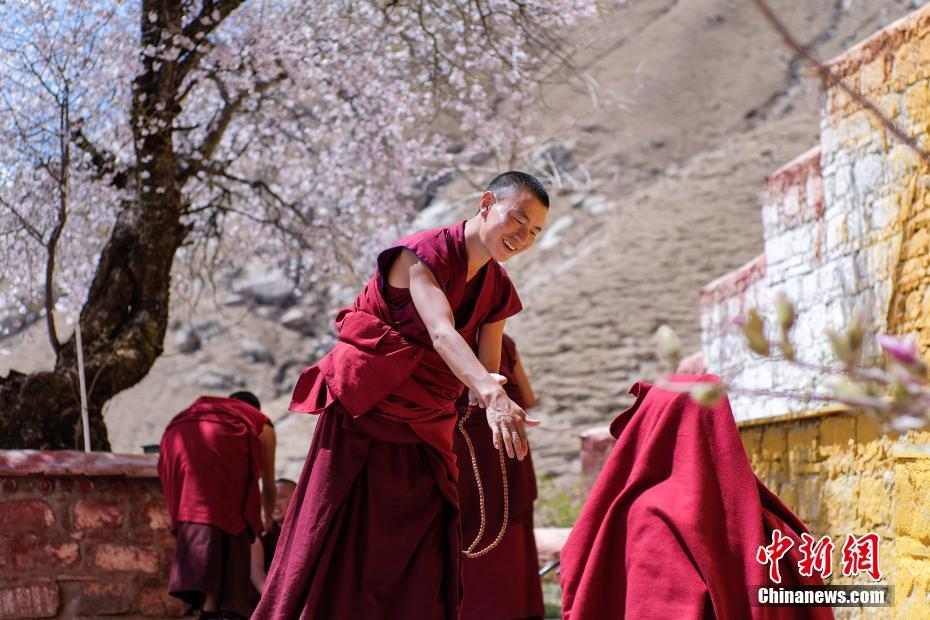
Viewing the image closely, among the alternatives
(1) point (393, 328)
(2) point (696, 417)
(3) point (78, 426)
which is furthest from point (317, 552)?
(3) point (78, 426)

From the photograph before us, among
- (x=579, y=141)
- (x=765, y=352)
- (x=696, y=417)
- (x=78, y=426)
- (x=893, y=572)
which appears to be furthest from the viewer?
(x=579, y=141)

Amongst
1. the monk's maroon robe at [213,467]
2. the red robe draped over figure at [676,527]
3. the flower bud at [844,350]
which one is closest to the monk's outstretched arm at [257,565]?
the monk's maroon robe at [213,467]

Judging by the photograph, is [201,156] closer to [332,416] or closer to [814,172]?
[814,172]

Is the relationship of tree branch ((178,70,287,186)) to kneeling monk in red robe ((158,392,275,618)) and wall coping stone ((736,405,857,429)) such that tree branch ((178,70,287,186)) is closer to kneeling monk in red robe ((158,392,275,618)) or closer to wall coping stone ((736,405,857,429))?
kneeling monk in red robe ((158,392,275,618))

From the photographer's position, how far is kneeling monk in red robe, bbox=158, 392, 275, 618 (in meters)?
5.45

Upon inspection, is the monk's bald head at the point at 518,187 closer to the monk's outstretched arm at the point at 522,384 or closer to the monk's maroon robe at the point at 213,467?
the monk's outstretched arm at the point at 522,384

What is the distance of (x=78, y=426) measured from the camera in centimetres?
646

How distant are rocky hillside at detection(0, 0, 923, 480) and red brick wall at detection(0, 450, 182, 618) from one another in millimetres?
2243

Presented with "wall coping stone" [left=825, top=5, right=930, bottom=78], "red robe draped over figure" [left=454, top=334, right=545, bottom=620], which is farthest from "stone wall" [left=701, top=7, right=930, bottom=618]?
"red robe draped over figure" [left=454, top=334, right=545, bottom=620]

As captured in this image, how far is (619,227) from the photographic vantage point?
24.7 metres

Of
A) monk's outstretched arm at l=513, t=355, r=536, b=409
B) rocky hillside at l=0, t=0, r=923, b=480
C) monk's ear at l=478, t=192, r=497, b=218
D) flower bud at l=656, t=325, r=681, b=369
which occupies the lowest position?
flower bud at l=656, t=325, r=681, b=369

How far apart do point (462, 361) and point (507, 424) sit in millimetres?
293

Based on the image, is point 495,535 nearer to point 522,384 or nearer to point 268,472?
point 522,384

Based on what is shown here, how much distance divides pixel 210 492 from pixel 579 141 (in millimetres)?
27357
